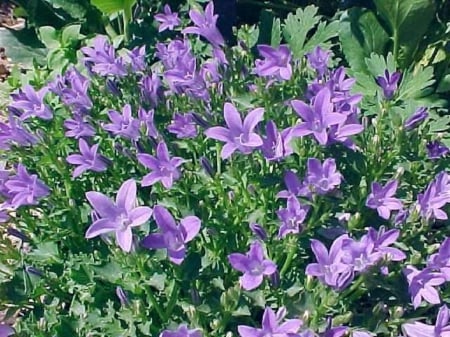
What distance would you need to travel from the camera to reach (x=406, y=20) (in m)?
3.25

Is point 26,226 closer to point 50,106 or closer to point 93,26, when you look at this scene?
point 50,106

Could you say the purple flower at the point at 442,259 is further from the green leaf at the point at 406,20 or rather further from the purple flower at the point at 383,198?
the green leaf at the point at 406,20

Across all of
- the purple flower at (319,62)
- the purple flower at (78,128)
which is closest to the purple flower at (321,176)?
the purple flower at (319,62)

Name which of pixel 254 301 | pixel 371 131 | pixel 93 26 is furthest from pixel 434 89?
pixel 254 301

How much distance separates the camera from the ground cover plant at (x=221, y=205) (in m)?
1.95

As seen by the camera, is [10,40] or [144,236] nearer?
[144,236]

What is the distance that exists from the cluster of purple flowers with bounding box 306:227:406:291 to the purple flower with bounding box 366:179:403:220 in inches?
4.7

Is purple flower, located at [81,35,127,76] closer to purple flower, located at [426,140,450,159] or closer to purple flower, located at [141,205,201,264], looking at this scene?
purple flower, located at [141,205,201,264]

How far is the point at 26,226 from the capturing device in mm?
2367

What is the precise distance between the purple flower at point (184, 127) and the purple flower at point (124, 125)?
9cm

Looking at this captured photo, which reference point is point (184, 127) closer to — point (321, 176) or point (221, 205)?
point (221, 205)

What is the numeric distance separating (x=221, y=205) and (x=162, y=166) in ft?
0.71

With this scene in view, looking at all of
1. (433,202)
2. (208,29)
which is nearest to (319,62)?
(208,29)

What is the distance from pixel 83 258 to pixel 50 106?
51cm
